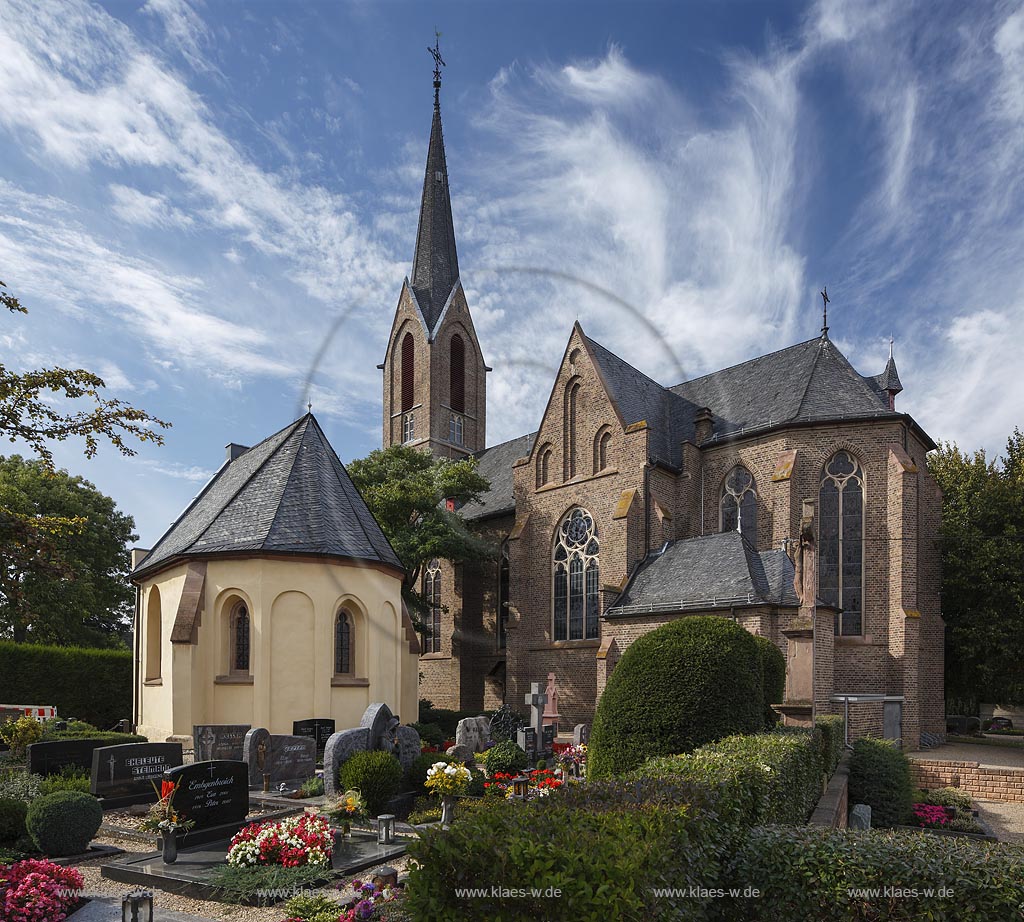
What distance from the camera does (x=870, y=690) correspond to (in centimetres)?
2534

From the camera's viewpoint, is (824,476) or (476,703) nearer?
(824,476)

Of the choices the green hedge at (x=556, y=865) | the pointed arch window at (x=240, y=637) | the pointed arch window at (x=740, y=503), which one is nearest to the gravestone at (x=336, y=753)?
the pointed arch window at (x=240, y=637)

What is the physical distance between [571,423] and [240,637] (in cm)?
1614

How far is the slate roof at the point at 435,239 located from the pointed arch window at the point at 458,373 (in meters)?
2.21

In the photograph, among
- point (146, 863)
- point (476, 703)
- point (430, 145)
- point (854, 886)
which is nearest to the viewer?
point (854, 886)

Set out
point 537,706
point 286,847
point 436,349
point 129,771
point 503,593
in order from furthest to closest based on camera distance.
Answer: point 436,349 → point 503,593 → point 537,706 → point 129,771 → point 286,847

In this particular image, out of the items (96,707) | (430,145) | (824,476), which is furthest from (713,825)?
(430,145)

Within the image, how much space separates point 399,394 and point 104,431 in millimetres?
35338

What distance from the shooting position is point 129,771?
14.1 meters

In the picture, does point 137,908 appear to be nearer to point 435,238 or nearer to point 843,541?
point 843,541

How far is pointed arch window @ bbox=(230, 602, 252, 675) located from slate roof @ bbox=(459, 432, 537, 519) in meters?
16.2

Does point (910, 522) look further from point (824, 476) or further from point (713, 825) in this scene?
point (713, 825)

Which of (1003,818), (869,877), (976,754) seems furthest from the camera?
(976,754)

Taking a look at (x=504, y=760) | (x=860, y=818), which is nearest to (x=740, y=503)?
(x=504, y=760)
